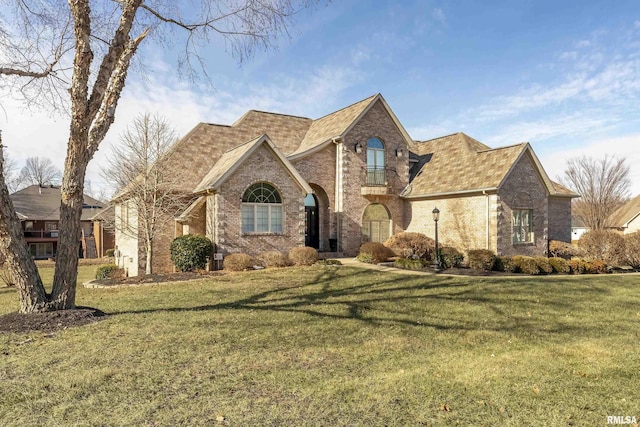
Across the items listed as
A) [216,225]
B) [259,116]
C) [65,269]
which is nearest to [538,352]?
[65,269]

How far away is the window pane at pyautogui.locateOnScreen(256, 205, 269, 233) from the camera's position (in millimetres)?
17453

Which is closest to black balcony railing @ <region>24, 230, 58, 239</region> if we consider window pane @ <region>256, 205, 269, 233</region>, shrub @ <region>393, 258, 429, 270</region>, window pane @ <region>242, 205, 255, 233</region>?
window pane @ <region>242, 205, 255, 233</region>

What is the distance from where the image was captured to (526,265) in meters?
17.7

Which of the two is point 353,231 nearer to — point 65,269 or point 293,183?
point 293,183

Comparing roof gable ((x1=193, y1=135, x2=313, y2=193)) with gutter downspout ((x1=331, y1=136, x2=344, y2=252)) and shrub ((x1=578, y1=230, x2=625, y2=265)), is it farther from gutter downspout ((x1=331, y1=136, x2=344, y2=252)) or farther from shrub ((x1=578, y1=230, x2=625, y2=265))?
shrub ((x1=578, y1=230, x2=625, y2=265))

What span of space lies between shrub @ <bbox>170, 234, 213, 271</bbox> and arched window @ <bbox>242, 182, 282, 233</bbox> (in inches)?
68.8

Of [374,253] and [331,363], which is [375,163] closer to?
[374,253]

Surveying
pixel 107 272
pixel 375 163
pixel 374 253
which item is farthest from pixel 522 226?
pixel 107 272

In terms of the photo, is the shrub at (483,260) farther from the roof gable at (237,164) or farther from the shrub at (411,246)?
the roof gable at (237,164)

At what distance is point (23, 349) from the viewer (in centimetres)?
627

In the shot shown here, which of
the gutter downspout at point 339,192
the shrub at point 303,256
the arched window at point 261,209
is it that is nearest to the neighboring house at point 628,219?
the gutter downspout at point 339,192

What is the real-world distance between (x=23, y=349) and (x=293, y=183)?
41.9 feet

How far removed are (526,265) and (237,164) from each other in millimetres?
13066

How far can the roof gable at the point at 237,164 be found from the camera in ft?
53.9
